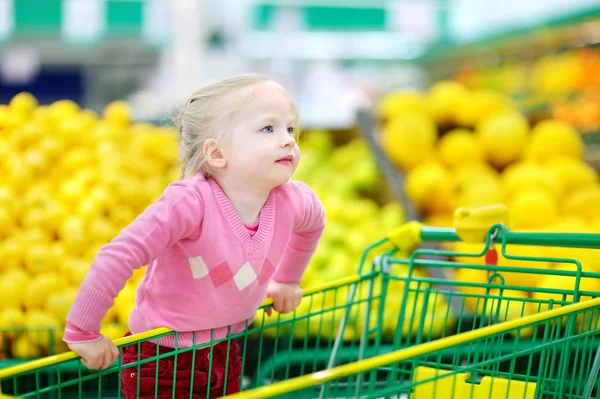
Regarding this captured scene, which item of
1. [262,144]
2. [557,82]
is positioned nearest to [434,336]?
[262,144]

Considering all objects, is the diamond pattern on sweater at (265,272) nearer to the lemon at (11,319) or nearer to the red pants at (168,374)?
the red pants at (168,374)

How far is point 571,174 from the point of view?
327cm

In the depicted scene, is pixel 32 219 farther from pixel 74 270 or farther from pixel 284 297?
pixel 284 297

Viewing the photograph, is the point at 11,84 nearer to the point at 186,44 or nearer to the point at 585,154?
the point at 186,44

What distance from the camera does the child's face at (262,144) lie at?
139cm

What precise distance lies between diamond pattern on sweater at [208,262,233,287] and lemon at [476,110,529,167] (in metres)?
2.38

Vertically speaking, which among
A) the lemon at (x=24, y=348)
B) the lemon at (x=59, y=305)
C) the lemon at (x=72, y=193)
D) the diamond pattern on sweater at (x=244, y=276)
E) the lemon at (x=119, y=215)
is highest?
the diamond pattern on sweater at (x=244, y=276)

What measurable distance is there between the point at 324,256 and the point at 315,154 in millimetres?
1198

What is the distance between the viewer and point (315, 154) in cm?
393

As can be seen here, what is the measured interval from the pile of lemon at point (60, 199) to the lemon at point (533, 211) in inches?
57.5

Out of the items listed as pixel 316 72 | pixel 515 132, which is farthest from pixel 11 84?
pixel 515 132

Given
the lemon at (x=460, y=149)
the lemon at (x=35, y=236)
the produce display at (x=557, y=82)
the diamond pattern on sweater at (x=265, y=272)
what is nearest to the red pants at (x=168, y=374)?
the diamond pattern on sweater at (x=265, y=272)

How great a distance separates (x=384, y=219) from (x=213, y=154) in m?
1.88

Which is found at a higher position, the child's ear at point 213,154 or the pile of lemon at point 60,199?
the child's ear at point 213,154
